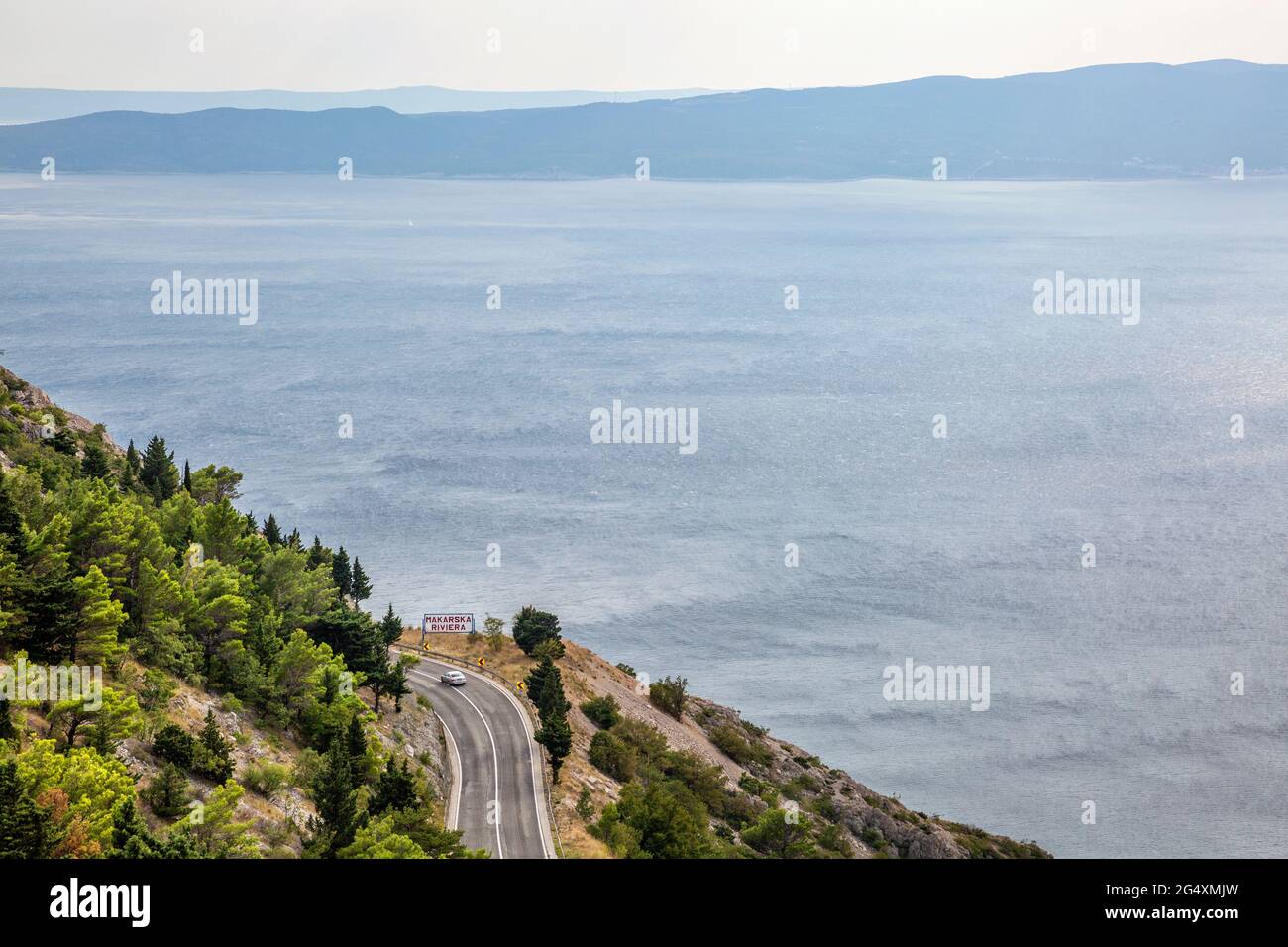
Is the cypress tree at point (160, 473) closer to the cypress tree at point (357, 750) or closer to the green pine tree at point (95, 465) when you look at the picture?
the green pine tree at point (95, 465)

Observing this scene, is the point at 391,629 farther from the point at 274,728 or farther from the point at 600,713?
the point at 274,728

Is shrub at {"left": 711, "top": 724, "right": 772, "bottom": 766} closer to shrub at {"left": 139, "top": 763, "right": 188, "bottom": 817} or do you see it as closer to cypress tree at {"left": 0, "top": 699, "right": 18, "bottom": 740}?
shrub at {"left": 139, "top": 763, "right": 188, "bottom": 817}

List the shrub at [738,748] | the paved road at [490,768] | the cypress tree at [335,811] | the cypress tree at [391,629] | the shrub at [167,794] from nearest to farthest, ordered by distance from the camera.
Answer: the shrub at [167,794]
the cypress tree at [335,811]
the paved road at [490,768]
the cypress tree at [391,629]
the shrub at [738,748]

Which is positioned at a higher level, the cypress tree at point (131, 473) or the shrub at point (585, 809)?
the cypress tree at point (131, 473)

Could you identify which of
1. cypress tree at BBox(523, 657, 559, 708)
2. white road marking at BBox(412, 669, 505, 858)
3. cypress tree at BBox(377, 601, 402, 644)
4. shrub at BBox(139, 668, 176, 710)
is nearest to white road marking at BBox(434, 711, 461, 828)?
white road marking at BBox(412, 669, 505, 858)

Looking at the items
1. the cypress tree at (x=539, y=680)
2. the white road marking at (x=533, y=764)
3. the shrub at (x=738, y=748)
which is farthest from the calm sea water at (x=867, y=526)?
the cypress tree at (x=539, y=680)
